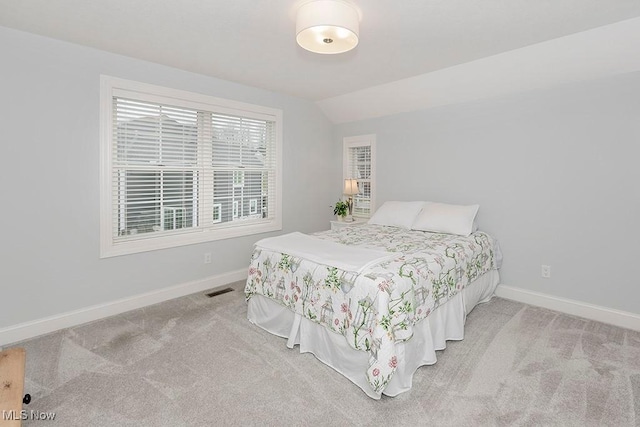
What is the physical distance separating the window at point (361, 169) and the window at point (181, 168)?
1.15 m

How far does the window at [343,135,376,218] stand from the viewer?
4645 millimetres

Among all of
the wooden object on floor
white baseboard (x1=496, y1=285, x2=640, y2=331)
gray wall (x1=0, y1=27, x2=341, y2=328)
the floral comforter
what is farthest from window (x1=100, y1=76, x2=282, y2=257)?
white baseboard (x1=496, y1=285, x2=640, y2=331)

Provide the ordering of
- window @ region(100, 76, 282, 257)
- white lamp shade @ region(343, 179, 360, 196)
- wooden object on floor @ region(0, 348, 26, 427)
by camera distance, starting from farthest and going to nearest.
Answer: white lamp shade @ region(343, 179, 360, 196)
window @ region(100, 76, 282, 257)
wooden object on floor @ region(0, 348, 26, 427)

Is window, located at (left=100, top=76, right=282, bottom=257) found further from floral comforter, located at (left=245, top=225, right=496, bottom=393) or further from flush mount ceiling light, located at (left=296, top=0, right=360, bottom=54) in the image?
flush mount ceiling light, located at (left=296, top=0, right=360, bottom=54)

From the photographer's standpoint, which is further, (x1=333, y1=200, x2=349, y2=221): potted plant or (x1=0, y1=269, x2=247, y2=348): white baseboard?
(x1=333, y1=200, x2=349, y2=221): potted plant

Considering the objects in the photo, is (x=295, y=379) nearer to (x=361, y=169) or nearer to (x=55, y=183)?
(x=55, y=183)

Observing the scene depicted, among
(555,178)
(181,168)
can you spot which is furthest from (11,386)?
(555,178)

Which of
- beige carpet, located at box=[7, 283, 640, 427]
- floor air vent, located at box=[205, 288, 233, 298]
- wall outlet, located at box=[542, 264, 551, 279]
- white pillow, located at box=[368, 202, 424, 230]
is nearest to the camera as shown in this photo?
beige carpet, located at box=[7, 283, 640, 427]

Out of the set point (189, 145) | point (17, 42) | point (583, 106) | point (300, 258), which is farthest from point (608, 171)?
point (17, 42)

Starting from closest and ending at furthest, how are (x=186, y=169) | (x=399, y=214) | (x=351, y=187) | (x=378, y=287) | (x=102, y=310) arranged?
1. (x=378, y=287)
2. (x=102, y=310)
3. (x=186, y=169)
4. (x=399, y=214)
5. (x=351, y=187)

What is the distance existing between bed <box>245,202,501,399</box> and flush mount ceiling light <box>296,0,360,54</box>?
1.47 meters

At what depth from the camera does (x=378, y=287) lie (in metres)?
1.90

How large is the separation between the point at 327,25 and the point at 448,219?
226cm

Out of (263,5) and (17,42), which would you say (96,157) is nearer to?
(17,42)
